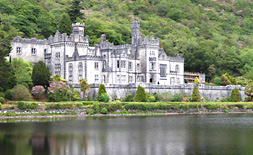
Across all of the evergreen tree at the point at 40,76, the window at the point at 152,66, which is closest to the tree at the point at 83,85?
the evergreen tree at the point at 40,76

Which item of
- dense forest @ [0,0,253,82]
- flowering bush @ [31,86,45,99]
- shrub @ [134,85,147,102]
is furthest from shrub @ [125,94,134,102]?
dense forest @ [0,0,253,82]

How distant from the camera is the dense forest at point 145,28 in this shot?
119 metres

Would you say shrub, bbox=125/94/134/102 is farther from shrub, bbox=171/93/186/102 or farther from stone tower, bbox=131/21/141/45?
stone tower, bbox=131/21/141/45

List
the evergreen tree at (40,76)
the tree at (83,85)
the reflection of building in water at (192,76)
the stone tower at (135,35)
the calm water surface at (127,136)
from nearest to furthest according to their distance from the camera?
1. the calm water surface at (127,136)
2. the evergreen tree at (40,76)
3. the tree at (83,85)
4. the stone tower at (135,35)
5. the reflection of building in water at (192,76)

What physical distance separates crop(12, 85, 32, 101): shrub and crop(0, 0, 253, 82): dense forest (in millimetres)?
9529

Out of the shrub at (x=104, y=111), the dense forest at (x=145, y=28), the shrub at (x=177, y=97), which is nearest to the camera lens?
the shrub at (x=104, y=111)

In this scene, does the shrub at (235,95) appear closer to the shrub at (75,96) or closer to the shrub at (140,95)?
the shrub at (140,95)

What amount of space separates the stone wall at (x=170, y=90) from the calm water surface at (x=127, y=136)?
1398 cm

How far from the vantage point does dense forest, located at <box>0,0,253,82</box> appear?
119m

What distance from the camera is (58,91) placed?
3300 inches

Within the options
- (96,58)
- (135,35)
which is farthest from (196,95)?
(96,58)

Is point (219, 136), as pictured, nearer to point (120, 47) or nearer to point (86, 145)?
point (86, 145)

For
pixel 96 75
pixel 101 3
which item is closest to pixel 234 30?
pixel 101 3

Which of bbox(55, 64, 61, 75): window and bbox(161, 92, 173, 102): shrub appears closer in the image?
bbox(161, 92, 173, 102): shrub
